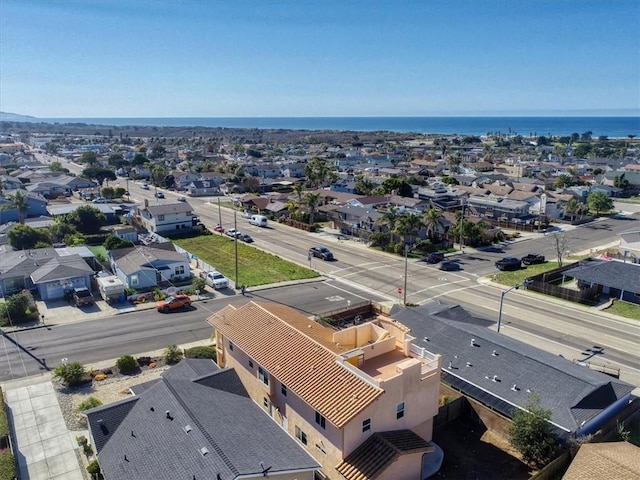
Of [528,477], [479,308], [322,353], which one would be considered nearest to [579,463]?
[528,477]

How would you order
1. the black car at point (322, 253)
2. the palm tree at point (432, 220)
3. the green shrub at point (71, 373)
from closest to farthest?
the green shrub at point (71, 373), the black car at point (322, 253), the palm tree at point (432, 220)

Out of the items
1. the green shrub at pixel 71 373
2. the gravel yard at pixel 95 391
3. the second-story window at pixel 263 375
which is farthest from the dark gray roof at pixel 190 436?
the green shrub at pixel 71 373

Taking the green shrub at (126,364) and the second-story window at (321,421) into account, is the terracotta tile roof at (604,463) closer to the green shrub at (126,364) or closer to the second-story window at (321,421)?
the second-story window at (321,421)

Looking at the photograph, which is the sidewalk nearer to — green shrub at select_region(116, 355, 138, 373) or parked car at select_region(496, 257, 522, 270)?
green shrub at select_region(116, 355, 138, 373)

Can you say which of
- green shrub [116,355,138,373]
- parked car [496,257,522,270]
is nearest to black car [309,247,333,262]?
parked car [496,257,522,270]

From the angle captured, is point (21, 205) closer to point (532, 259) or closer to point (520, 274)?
point (520, 274)

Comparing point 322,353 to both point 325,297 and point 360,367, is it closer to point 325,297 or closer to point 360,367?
point 360,367
